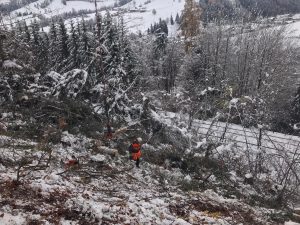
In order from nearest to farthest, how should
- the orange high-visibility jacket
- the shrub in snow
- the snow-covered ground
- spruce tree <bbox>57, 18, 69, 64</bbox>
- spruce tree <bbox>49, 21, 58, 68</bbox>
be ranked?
the snow-covered ground
the orange high-visibility jacket
the shrub in snow
spruce tree <bbox>57, 18, 69, 64</bbox>
spruce tree <bbox>49, 21, 58, 68</bbox>

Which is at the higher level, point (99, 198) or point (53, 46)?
point (99, 198)

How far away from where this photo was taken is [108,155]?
1148 cm

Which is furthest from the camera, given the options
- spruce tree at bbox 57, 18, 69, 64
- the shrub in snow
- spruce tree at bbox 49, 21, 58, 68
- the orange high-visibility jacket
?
spruce tree at bbox 49, 21, 58, 68

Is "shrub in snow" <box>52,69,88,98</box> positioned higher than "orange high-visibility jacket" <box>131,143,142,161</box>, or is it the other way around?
"shrub in snow" <box>52,69,88,98</box>

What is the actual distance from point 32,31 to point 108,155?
2627 cm

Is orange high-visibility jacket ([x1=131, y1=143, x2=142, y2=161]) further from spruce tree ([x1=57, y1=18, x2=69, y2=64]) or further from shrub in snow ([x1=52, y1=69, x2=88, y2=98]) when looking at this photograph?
spruce tree ([x1=57, y1=18, x2=69, y2=64])

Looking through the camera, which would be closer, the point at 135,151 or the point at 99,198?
the point at 99,198

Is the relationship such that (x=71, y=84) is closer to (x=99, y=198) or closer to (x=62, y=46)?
(x=99, y=198)

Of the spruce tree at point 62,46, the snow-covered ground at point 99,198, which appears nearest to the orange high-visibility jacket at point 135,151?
the snow-covered ground at point 99,198

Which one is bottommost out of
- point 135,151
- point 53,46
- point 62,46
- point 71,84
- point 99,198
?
point 53,46

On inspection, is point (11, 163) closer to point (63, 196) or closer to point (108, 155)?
point (63, 196)

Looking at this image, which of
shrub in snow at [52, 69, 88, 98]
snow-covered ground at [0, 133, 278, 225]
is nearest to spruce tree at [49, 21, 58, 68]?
shrub in snow at [52, 69, 88, 98]

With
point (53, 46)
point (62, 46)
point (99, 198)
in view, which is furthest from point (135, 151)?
point (53, 46)

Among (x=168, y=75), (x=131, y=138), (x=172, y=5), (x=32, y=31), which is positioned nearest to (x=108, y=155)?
(x=131, y=138)
